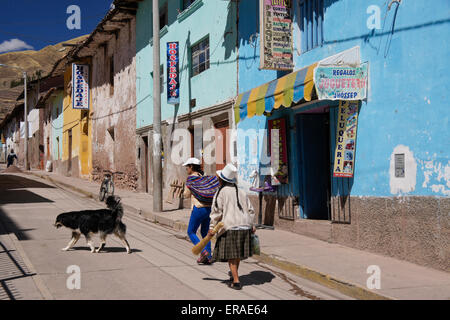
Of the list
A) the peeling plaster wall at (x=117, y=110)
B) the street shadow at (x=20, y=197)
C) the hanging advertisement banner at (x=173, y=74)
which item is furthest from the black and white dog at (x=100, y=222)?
the peeling plaster wall at (x=117, y=110)

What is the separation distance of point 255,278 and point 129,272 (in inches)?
71.6

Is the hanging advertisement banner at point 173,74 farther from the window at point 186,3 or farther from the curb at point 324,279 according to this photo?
the curb at point 324,279

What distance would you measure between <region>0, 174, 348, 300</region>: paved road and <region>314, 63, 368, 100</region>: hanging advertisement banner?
10.5ft

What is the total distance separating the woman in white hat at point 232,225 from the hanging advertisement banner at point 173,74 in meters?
10.9

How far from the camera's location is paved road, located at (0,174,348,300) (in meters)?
5.86

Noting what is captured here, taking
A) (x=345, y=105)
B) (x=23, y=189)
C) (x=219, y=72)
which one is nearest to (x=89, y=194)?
(x=23, y=189)

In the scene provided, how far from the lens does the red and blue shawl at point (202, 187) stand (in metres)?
7.86

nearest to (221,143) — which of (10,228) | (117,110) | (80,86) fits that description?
(10,228)

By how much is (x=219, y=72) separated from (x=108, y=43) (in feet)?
42.4

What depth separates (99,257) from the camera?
8070mm

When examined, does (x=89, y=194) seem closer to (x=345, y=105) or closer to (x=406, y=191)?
(x=345, y=105)

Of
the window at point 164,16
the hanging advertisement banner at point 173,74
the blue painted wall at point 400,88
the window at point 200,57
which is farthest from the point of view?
the window at point 164,16

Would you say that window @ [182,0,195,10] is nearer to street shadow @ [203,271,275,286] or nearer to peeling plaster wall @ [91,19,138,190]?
peeling plaster wall @ [91,19,138,190]
